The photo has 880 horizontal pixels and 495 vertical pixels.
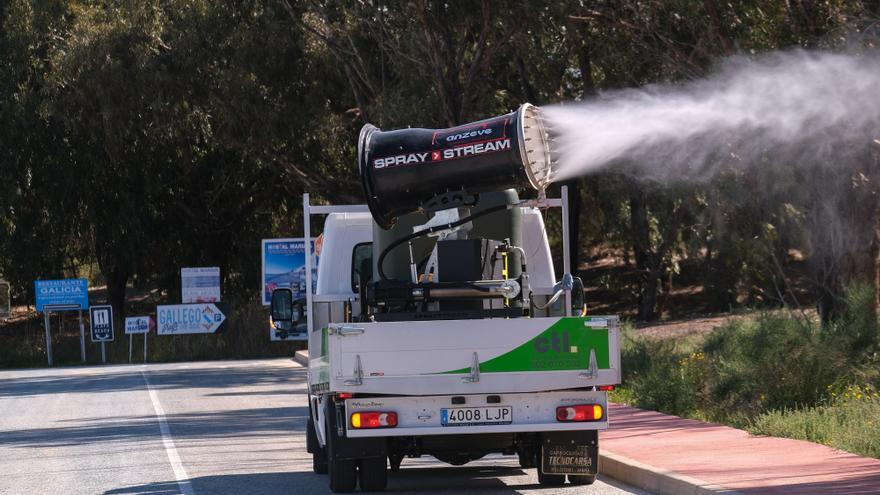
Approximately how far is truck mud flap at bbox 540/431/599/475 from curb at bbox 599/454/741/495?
612mm

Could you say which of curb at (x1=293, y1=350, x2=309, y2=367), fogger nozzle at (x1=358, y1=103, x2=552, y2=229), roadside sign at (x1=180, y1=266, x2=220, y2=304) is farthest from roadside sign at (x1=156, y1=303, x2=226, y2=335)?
fogger nozzle at (x1=358, y1=103, x2=552, y2=229)

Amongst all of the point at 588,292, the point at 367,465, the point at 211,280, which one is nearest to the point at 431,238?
the point at 367,465

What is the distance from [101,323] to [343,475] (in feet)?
102

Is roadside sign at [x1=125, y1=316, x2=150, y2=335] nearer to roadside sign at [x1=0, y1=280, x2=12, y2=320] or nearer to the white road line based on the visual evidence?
roadside sign at [x1=0, y1=280, x2=12, y2=320]

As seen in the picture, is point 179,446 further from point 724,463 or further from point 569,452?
point 724,463

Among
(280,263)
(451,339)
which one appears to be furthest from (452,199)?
(280,263)

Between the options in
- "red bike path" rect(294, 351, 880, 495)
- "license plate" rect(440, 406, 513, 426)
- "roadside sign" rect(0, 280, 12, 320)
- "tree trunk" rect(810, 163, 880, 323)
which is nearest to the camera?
"red bike path" rect(294, 351, 880, 495)

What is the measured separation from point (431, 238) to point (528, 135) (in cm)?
135

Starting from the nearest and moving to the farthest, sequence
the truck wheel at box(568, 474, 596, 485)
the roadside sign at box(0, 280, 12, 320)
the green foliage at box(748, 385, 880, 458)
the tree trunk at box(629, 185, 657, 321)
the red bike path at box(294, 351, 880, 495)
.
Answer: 1. the red bike path at box(294, 351, 880, 495)
2. the truck wheel at box(568, 474, 596, 485)
3. the green foliage at box(748, 385, 880, 458)
4. the tree trunk at box(629, 185, 657, 321)
5. the roadside sign at box(0, 280, 12, 320)

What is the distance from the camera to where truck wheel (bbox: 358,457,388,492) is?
1013cm

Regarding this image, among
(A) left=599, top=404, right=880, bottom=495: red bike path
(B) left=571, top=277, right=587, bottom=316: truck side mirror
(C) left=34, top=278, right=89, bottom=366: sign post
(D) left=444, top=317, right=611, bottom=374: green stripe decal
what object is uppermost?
(C) left=34, top=278, right=89, bottom=366: sign post

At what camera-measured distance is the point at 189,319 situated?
4056cm

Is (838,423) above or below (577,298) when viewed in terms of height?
below

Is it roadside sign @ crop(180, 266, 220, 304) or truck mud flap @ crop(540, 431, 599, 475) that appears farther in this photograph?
roadside sign @ crop(180, 266, 220, 304)
